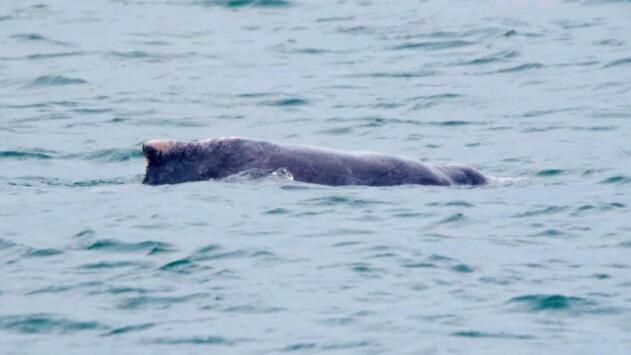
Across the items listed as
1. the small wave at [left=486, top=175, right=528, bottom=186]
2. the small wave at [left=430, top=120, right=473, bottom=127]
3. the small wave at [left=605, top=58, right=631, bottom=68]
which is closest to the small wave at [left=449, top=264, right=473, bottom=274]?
the small wave at [left=486, top=175, right=528, bottom=186]

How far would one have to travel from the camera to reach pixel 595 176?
16094mm

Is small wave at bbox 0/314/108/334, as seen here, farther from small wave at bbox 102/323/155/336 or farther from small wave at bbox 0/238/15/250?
small wave at bbox 0/238/15/250

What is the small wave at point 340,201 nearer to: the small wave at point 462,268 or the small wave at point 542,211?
the small wave at point 542,211

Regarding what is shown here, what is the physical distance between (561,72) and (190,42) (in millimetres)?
6741

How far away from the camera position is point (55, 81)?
2334 cm

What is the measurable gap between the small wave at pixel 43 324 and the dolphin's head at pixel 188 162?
4260mm

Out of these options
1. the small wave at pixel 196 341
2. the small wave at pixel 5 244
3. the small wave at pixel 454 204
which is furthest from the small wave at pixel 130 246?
the small wave at pixel 454 204

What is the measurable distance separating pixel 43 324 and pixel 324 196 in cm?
434

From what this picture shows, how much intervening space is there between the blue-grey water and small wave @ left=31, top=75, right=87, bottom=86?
0.05 meters

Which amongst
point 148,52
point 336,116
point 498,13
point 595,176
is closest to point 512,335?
point 595,176

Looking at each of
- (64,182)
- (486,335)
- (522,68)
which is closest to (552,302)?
(486,335)

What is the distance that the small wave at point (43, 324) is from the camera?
1048 cm

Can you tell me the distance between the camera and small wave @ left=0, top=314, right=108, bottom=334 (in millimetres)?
10484

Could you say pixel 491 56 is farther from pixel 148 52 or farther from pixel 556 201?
pixel 556 201
